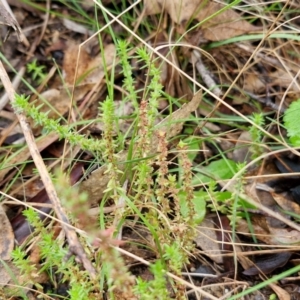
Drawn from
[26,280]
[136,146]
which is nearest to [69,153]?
[136,146]

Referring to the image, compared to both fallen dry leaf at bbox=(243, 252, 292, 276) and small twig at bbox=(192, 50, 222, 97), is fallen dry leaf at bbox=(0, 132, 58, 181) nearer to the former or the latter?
small twig at bbox=(192, 50, 222, 97)

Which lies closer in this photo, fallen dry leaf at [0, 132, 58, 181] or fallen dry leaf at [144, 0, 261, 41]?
fallen dry leaf at [0, 132, 58, 181]

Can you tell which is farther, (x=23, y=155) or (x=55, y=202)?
(x=23, y=155)

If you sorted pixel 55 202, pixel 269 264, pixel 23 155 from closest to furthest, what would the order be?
pixel 55 202
pixel 269 264
pixel 23 155

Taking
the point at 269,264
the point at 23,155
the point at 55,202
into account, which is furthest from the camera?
the point at 23,155

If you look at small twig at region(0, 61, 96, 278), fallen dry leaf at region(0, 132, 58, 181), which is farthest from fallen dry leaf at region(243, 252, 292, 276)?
fallen dry leaf at region(0, 132, 58, 181)

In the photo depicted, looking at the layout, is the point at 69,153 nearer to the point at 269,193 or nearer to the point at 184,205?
the point at 184,205

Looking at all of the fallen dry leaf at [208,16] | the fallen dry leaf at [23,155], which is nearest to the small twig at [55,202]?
the fallen dry leaf at [23,155]

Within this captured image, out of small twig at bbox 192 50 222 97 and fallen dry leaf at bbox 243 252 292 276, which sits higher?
small twig at bbox 192 50 222 97

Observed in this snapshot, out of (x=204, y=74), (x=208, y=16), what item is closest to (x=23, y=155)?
(x=204, y=74)

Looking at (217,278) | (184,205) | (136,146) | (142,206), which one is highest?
(136,146)

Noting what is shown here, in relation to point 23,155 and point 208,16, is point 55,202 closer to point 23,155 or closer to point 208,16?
point 23,155
